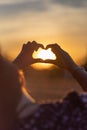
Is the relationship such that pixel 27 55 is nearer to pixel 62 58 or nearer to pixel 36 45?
pixel 36 45

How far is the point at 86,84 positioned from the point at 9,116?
1033 mm

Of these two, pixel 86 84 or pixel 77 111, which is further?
pixel 86 84

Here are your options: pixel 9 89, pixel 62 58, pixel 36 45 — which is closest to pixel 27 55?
pixel 36 45

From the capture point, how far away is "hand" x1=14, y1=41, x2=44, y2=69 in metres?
5.04

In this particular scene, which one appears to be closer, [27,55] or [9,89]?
[9,89]

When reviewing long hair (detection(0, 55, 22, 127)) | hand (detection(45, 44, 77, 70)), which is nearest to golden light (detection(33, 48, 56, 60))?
hand (detection(45, 44, 77, 70))

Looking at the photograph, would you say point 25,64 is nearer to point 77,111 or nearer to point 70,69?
point 70,69

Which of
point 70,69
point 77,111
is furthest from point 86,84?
point 77,111

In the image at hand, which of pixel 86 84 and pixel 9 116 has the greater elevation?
pixel 86 84

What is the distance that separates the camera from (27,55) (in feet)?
16.7

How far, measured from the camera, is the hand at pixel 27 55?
504 cm

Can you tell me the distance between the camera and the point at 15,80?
3984 mm

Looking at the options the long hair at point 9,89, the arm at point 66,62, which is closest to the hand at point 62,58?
the arm at point 66,62

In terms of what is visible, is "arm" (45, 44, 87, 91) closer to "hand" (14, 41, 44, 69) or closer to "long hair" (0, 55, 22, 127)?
"hand" (14, 41, 44, 69)
